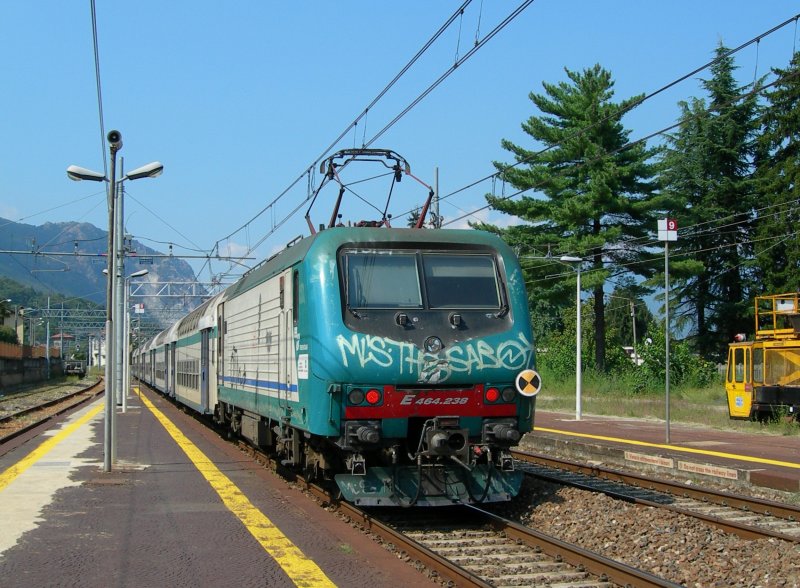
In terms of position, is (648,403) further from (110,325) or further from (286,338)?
(286,338)

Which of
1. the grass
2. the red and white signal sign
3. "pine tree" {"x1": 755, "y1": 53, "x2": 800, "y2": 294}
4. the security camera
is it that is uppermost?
"pine tree" {"x1": 755, "y1": 53, "x2": 800, "y2": 294}

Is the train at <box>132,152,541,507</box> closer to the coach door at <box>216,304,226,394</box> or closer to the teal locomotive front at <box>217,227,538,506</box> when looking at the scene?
the teal locomotive front at <box>217,227,538,506</box>

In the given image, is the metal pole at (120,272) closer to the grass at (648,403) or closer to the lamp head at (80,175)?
the lamp head at (80,175)

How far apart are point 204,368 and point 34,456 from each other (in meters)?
4.93

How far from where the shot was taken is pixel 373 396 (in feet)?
29.4

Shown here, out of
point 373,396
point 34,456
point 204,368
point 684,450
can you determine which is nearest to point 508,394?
point 373,396

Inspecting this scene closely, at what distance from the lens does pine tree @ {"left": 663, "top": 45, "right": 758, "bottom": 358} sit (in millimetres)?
41500

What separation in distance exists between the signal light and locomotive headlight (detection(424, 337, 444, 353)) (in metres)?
0.66

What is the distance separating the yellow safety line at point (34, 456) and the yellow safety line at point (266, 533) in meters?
2.55

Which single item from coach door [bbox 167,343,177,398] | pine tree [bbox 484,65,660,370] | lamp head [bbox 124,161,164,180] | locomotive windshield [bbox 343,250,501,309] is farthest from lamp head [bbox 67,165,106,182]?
pine tree [bbox 484,65,660,370]

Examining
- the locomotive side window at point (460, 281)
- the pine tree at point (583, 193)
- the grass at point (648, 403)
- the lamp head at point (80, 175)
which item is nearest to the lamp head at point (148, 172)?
the lamp head at point (80, 175)

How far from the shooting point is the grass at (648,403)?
21703 mm

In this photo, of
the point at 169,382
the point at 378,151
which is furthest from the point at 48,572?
the point at 169,382

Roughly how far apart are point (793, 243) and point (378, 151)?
31364mm
